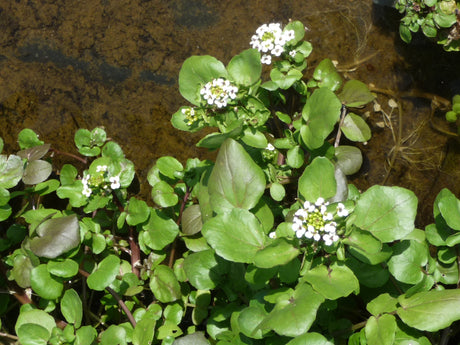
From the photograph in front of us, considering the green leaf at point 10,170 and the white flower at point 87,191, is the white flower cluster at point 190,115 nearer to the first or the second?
the white flower at point 87,191

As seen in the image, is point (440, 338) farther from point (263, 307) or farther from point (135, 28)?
point (135, 28)

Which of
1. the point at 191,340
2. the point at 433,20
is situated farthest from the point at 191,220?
the point at 433,20

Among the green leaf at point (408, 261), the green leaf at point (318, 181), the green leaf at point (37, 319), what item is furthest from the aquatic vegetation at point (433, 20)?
the green leaf at point (37, 319)

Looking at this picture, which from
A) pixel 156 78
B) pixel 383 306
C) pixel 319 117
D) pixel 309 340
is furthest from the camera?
pixel 156 78

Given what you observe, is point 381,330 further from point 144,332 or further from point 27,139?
point 27,139

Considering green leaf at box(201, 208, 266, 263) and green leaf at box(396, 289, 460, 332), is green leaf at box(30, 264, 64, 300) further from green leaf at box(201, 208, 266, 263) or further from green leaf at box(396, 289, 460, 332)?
green leaf at box(396, 289, 460, 332)

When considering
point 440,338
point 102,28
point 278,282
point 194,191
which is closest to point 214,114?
point 194,191

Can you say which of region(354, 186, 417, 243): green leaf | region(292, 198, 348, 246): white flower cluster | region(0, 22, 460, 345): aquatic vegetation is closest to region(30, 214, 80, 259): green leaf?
region(0, 22, 460, 345): aquatic vegetation
